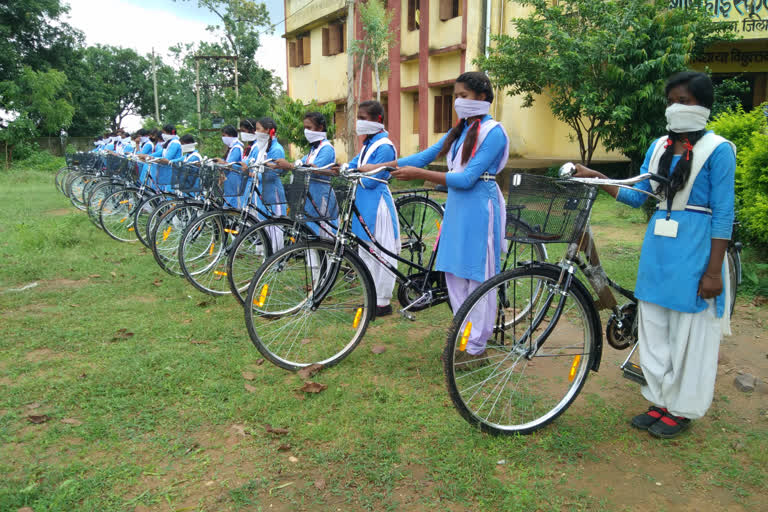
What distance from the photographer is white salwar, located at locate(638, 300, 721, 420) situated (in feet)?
8.95

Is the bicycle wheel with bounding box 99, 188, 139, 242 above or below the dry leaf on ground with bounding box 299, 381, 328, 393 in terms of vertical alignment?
above

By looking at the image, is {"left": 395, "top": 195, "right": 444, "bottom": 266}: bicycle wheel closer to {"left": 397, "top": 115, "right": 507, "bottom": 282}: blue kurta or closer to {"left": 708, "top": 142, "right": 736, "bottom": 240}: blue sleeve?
{"left": 397, "top": 115, "right": 507, "bottom": 282}: blue kurta

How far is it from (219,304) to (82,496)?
2845 millimetres

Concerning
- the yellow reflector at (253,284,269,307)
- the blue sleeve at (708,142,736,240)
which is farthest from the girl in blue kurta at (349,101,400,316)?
the blue sleeve at (708,142,736,240)

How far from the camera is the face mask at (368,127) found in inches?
181

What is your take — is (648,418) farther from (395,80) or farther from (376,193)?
(395,80)

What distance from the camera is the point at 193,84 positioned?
149ft

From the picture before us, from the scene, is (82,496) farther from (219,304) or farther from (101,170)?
(101,170)

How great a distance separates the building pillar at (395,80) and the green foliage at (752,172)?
44.9 feet

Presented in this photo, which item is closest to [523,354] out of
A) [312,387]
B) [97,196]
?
[312,387]

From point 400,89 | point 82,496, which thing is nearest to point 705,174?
point 82,496

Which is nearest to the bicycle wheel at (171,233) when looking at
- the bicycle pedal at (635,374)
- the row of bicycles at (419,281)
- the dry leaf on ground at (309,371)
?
the row of bicycles at (419,281)

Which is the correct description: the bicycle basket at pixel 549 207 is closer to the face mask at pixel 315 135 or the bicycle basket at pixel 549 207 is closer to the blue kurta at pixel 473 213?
the blue kurta at pixel 473 213

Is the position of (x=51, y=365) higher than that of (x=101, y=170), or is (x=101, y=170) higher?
(x=101, y=170)
